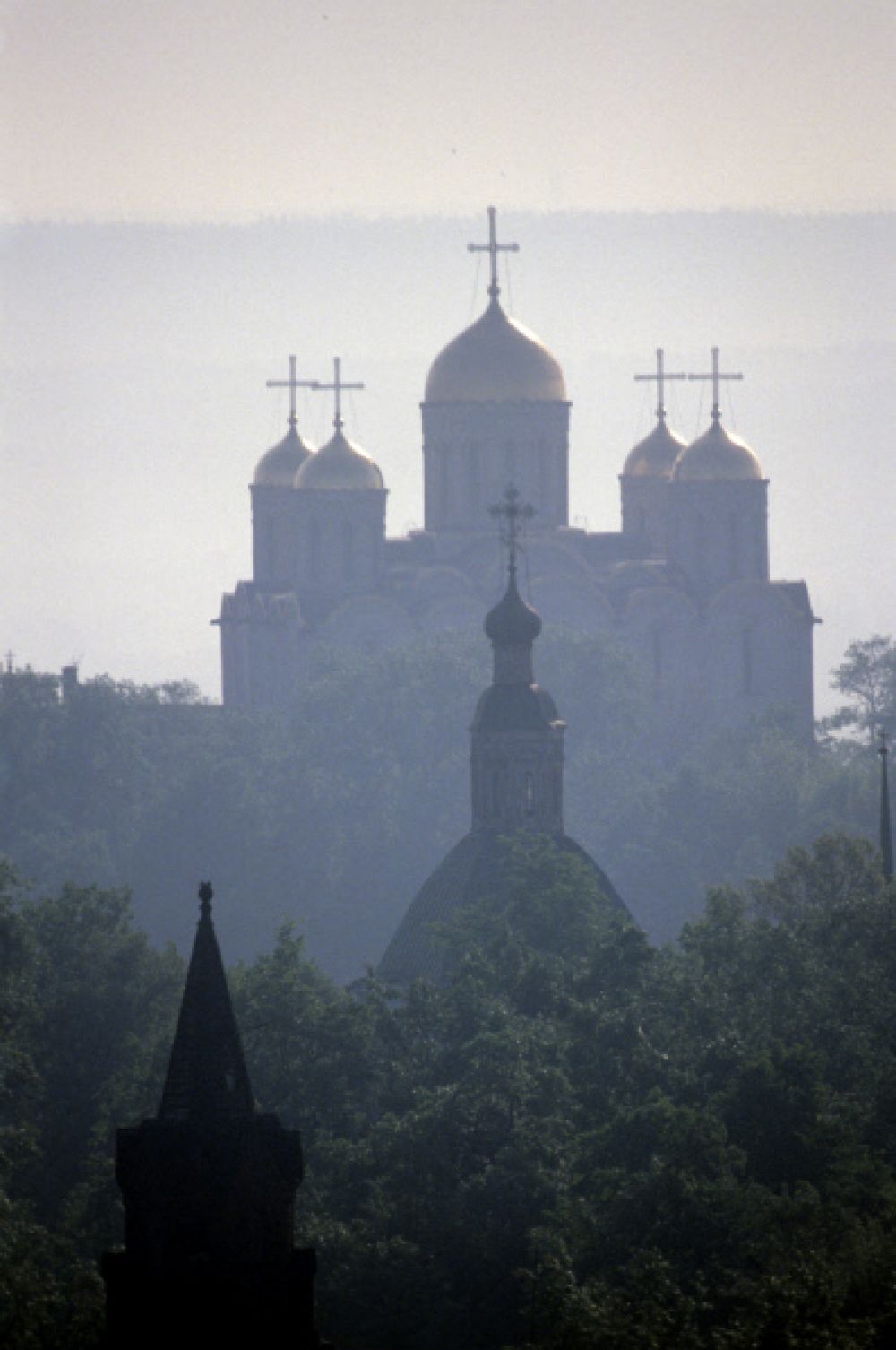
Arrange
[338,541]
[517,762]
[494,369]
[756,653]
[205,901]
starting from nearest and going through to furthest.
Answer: [205,901]
[517,762]
[494,369]
[338,541]
[756,653]

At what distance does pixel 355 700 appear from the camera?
95.4m

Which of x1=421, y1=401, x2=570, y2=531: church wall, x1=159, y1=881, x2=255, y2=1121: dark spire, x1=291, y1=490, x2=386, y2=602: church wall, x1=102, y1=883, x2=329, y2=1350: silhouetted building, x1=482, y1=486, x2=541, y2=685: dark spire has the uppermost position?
x1=421, y1=401, x2=570, y2=531: church wall

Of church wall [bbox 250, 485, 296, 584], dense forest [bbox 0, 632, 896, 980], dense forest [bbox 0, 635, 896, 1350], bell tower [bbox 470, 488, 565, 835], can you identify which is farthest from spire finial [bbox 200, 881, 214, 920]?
church wall [bbox 250, 485, 296, 584]

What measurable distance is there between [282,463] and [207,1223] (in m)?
69.7

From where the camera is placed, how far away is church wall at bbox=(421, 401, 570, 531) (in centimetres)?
9894

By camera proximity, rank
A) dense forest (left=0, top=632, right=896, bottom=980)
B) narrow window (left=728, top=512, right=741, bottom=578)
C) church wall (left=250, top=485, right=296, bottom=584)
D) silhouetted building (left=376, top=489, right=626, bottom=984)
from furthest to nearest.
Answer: church wall (left=250, top=485, right=296, bottom=584), narrow window (left=728, top=512, right=741, bottom=578), dense forest (left=0, top=632, right=896, bottom=980), silhouetted building (left=376, top=489, right=626, bottom=984)

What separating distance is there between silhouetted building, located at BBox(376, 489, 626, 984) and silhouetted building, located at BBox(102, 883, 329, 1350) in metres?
25.5

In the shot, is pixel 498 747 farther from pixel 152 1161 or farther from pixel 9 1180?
pixel 152 1161

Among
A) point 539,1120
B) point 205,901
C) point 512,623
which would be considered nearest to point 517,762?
point 512,623

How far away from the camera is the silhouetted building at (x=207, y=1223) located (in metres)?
34.9

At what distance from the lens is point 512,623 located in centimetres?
6488

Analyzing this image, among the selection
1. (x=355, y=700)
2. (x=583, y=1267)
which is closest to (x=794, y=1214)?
(x=583, y=1267)

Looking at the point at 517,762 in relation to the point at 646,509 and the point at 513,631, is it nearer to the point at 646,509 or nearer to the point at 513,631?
the point at 513,631

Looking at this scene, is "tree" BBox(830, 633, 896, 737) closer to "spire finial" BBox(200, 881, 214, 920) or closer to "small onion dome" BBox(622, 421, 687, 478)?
"small onion dome" BBox(622, 421, 687, 478)
